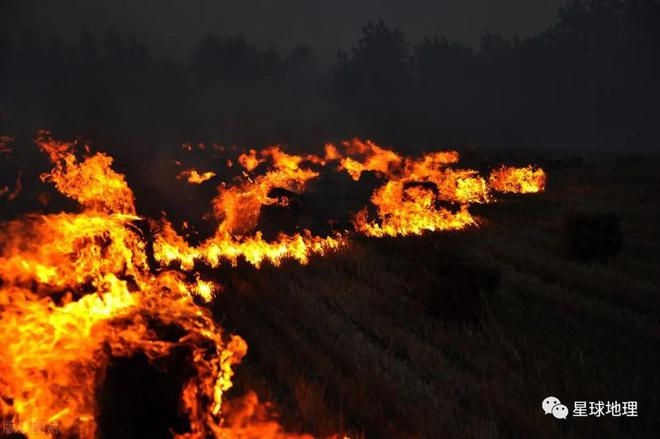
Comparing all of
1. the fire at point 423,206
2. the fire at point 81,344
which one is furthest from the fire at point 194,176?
the fire at point 81,344

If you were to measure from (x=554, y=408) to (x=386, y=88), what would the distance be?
8508 cm

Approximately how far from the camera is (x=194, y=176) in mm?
23312

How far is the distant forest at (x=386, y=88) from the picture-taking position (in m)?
63.8

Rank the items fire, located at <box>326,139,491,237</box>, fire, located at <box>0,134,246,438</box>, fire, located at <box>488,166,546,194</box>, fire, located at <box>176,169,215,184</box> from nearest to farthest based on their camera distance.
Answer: fire, located at <box>0,134,246,438</box>, fire, located at <box>326,139,491,237</box>, fire, located at <box>488,166,546,194</box>, fire, located at <box>176,169,215,184</box>

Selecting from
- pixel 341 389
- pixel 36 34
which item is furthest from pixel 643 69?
pixel 36 34

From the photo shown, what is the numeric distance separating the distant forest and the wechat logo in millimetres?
50529

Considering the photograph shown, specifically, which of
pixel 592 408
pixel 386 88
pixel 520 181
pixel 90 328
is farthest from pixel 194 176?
pixel 386 88

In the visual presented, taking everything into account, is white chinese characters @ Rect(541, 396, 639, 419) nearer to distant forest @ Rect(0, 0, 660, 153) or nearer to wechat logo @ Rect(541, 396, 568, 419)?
wechat logo @ Rect(541, 396, 568, 419)

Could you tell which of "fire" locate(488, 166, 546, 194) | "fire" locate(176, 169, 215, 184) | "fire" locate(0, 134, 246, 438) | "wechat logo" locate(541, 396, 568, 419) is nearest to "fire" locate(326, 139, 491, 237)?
"fire" locate(488, 166, 546, 194)

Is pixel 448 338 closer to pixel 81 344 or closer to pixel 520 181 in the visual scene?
pixel 81 344

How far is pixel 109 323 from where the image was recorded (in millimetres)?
3086

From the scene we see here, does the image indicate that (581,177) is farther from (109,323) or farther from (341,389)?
(109,323)

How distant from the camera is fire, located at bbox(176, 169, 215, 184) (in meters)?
22.7

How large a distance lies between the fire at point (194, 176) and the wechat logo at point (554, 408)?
63.3 feet
